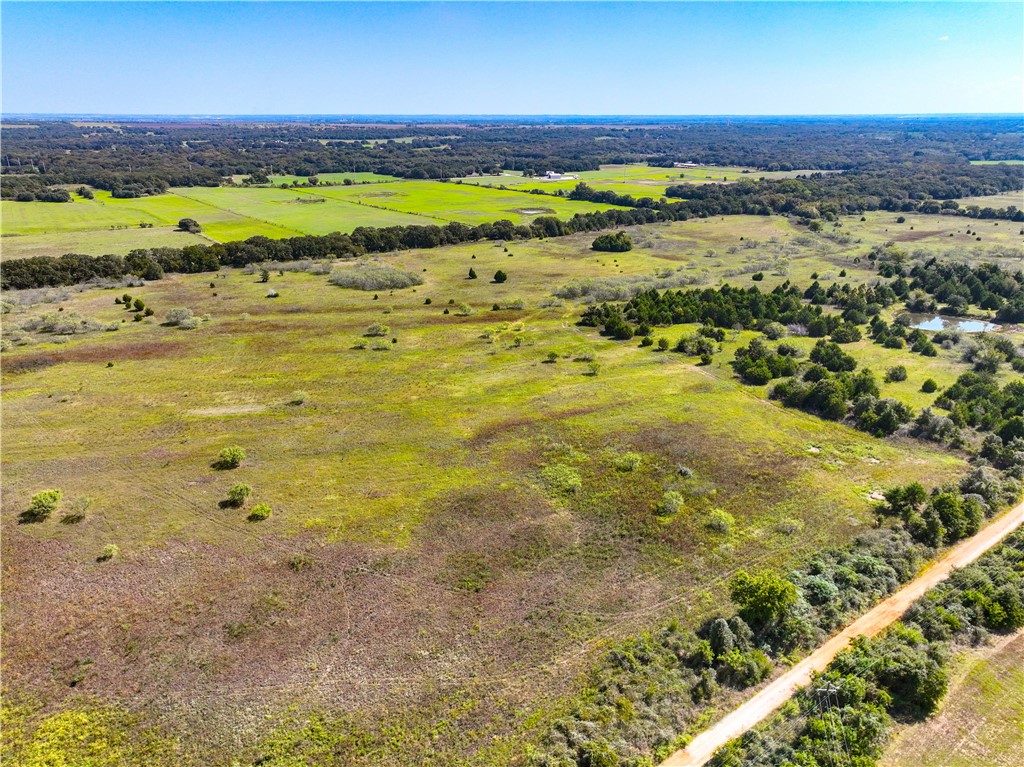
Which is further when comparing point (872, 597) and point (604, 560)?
point (604, 560)

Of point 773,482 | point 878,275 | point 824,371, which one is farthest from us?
point 878,275

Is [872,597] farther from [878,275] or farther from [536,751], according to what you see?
[878,275]

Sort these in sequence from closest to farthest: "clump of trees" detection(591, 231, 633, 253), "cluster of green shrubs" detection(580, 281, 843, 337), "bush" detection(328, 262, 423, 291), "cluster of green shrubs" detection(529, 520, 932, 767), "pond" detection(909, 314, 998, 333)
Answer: "cluster of green shrubs" detection(529, 520, 932, 767) → "cluster of green shrubs" detection(580, 281, 843, 337) → "pond" detection(909, 314, 998, 333) → "bush" detection(328, 262, 423, 291) → "clump of trees" detection(591, 231, 633, 253)

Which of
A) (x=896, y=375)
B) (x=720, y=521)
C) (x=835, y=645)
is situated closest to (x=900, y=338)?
(x=896, y=375)

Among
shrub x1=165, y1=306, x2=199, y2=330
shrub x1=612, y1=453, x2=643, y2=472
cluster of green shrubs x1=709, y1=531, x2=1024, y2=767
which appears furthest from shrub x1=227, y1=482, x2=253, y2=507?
shrub x1=165, y1=306, x2=199, y2=330

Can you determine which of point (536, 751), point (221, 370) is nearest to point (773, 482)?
point (536, 751)

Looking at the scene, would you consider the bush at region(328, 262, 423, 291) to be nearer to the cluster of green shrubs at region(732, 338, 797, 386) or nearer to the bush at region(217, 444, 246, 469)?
the bush at region(217, 444, 246, 469)
